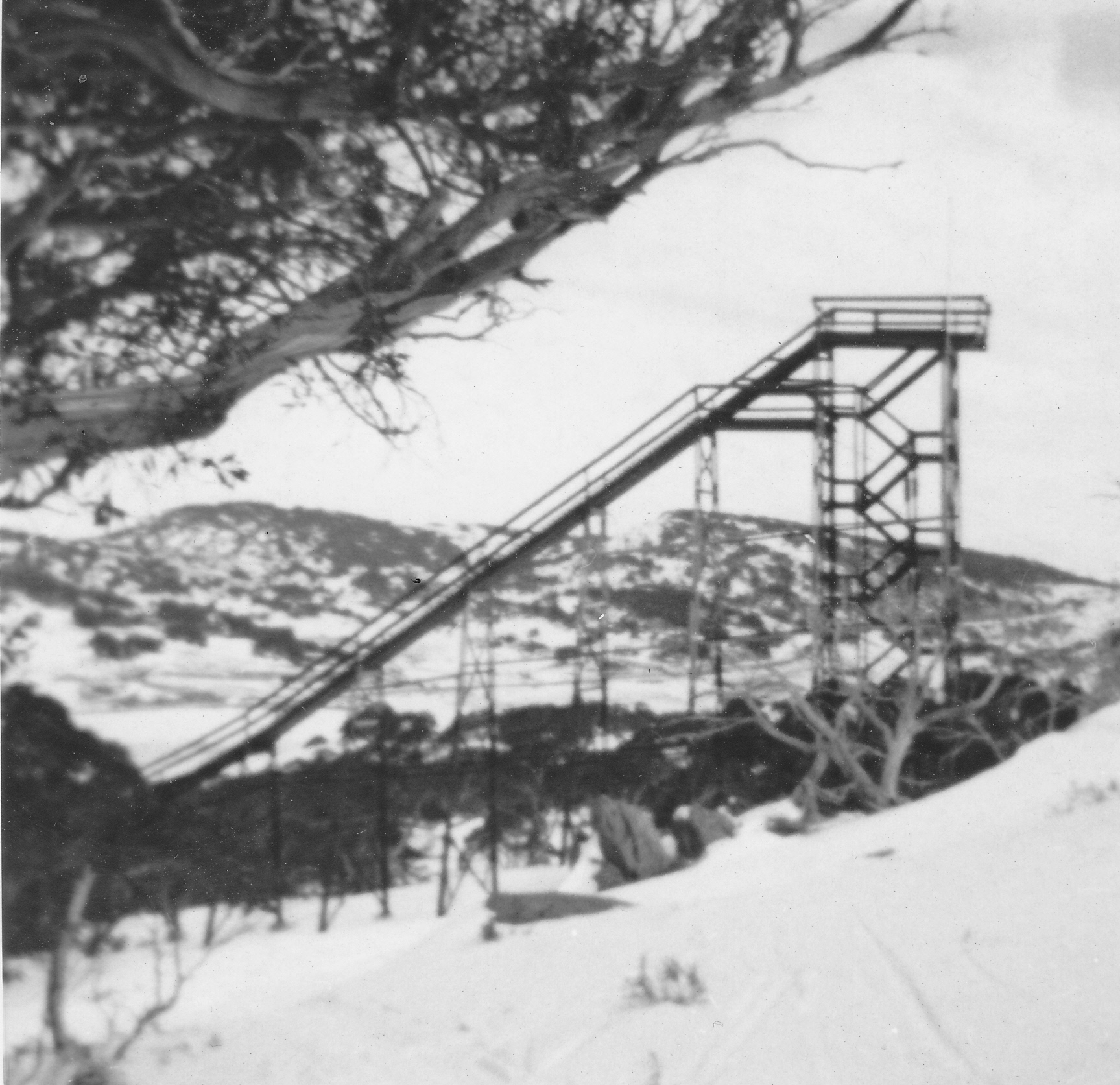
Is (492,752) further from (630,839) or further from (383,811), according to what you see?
(630,839)

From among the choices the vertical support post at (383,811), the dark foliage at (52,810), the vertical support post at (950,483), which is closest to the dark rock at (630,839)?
the vertical support post at (383,811)

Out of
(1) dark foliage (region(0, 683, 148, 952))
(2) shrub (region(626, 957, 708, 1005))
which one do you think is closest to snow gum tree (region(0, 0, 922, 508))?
(1) dark foliage (region(0, 683, 148, 952))

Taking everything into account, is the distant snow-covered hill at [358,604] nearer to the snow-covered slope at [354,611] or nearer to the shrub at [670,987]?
the snow-covered slope at [354,611]

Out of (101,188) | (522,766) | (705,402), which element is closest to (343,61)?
(101,188)

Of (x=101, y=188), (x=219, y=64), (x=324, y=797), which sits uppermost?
(x=219, y=64)

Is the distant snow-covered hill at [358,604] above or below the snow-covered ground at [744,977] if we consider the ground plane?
above

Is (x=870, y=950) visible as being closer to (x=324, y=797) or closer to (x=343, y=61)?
(x=324, y=797)
